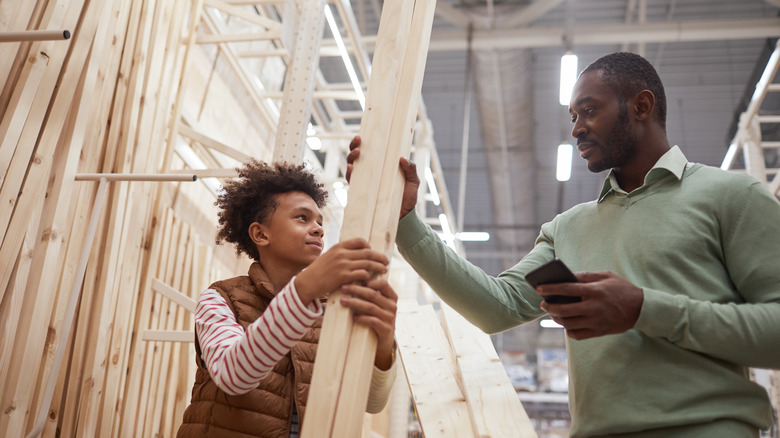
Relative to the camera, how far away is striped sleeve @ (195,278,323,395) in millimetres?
1603

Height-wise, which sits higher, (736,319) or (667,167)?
(667,167)

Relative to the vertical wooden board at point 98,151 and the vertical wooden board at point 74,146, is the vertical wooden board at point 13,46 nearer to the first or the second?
the vertical wooden board at point 74,146

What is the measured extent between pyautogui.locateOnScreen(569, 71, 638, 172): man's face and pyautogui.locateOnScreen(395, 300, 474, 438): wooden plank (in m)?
1.24

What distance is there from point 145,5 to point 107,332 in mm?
1918

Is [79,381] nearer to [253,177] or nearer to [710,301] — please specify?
[253,177]

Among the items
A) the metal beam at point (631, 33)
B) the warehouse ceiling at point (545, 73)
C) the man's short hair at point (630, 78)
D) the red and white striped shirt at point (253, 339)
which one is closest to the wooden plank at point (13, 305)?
the red and white striped shirt at point (253, 339)

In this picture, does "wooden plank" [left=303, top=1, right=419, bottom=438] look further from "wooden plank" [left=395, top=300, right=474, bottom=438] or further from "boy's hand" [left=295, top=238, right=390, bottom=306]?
"wooden plank" [left=395, top=300, right=474, bottom=438]

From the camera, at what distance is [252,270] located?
2312mm

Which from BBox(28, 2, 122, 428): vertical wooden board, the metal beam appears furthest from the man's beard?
the metal beam

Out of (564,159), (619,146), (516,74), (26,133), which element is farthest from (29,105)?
(516,74)

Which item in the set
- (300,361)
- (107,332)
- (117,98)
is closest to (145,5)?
(117,98)

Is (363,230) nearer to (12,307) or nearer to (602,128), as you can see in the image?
(602,128)

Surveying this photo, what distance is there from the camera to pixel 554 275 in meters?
1.48

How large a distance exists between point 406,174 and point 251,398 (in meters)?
0.85
